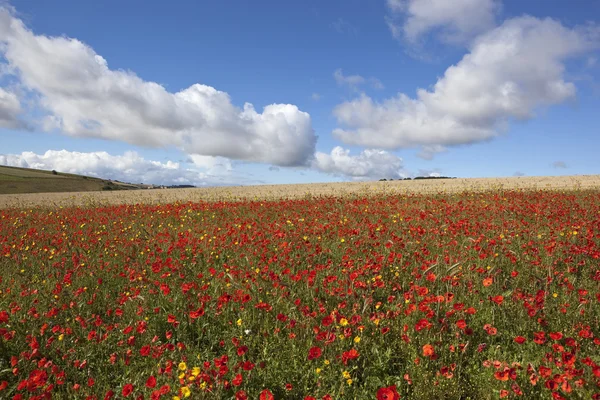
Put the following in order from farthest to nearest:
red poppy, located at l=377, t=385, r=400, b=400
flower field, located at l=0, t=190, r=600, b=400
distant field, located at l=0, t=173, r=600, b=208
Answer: distant field, located at l=0, t=173, r=600, b=208, flower field, located at l=0, t=190, r=600, b=400, red poppy, located at l=377, t=385, r=400, b=400

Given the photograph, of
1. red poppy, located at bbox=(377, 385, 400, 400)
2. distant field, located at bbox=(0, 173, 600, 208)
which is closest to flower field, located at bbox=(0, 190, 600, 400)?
red poppy, located at bbox=(377, 385, 400, 400)

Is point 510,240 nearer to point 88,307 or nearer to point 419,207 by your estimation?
point 419,207

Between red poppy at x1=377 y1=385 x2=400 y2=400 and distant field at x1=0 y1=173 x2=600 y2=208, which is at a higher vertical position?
distant field at x1=0 y1=173 x2=600 y2=208

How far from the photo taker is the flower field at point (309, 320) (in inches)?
122

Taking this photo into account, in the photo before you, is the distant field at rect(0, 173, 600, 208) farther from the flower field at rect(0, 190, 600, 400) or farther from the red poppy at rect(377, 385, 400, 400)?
→ the red poppy at rect(377, 385, 400, 400)

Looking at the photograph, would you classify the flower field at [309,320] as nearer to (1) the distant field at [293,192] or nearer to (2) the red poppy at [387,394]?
(2) the red poppy at [387,394]

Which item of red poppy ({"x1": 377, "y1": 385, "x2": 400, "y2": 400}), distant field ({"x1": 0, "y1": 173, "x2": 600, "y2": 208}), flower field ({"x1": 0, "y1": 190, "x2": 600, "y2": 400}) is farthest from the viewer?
distant field ({"x1": 0, "y1": 173, "x2": 600, "y2": 208})

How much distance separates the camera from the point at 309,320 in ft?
12.9

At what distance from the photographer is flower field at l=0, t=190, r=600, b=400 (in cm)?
309

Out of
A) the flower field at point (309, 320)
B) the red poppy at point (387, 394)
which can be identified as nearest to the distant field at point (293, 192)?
the flower field at point (309, 320)

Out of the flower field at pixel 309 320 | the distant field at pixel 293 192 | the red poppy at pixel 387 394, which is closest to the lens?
the red poppy at pixel 387 394

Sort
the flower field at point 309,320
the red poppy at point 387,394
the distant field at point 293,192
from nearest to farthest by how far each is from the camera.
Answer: the red poppy at point 387,394, the flower field at point 309,320, the distant field at point 293,192

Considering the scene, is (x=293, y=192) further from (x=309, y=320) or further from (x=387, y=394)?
(x=387, y=394)

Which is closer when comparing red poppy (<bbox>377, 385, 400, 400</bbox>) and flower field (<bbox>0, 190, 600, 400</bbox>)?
red poppy (<bbox>377, 385, 400, 400</bbox>)
